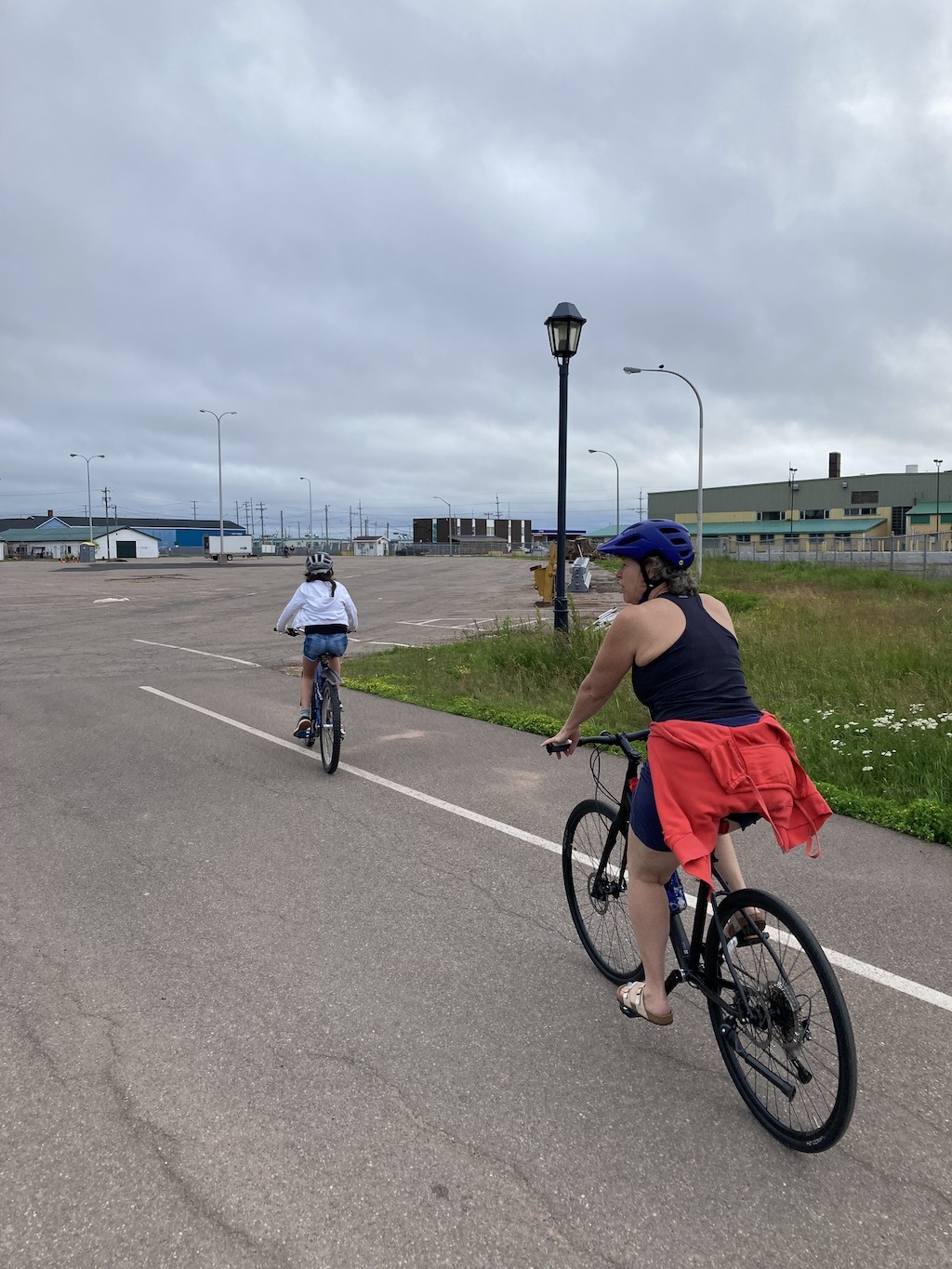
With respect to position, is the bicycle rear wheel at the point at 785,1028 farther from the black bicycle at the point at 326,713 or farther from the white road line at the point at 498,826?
the black bicycle at the point at 326,713

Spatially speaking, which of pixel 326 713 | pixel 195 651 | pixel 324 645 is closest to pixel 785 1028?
pixel 326 713

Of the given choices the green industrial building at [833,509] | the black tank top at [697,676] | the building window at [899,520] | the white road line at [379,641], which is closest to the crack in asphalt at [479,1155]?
the black tank top at [697,676]

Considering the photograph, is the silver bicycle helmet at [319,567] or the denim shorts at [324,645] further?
the silver bicycle helmet at [319,567]

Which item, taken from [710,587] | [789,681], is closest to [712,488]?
[710,587]

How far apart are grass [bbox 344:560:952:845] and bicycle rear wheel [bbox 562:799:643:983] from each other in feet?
9.12

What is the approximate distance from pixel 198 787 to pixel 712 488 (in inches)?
3810

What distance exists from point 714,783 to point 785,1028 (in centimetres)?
79

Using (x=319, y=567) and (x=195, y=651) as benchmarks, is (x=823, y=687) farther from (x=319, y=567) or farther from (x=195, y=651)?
(x=195, y=651)

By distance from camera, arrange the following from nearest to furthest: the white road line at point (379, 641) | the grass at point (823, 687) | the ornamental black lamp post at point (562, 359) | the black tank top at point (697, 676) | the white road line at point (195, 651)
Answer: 1. the black tank top at point (697, 676)
2. the grass at point (823, 687)
3. the ornamental black lamp post at point (562, 359)
4. the white road line at point (195, 651)
5. the white road line at point (379, 641)

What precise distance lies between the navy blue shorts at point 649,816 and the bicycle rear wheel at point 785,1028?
0.24 m

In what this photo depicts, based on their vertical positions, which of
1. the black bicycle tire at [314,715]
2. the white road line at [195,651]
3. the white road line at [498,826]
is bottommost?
the white road line at [498,826]

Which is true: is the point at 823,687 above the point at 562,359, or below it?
below

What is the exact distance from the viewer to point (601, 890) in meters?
4.00

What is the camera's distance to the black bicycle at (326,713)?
7500 mm
